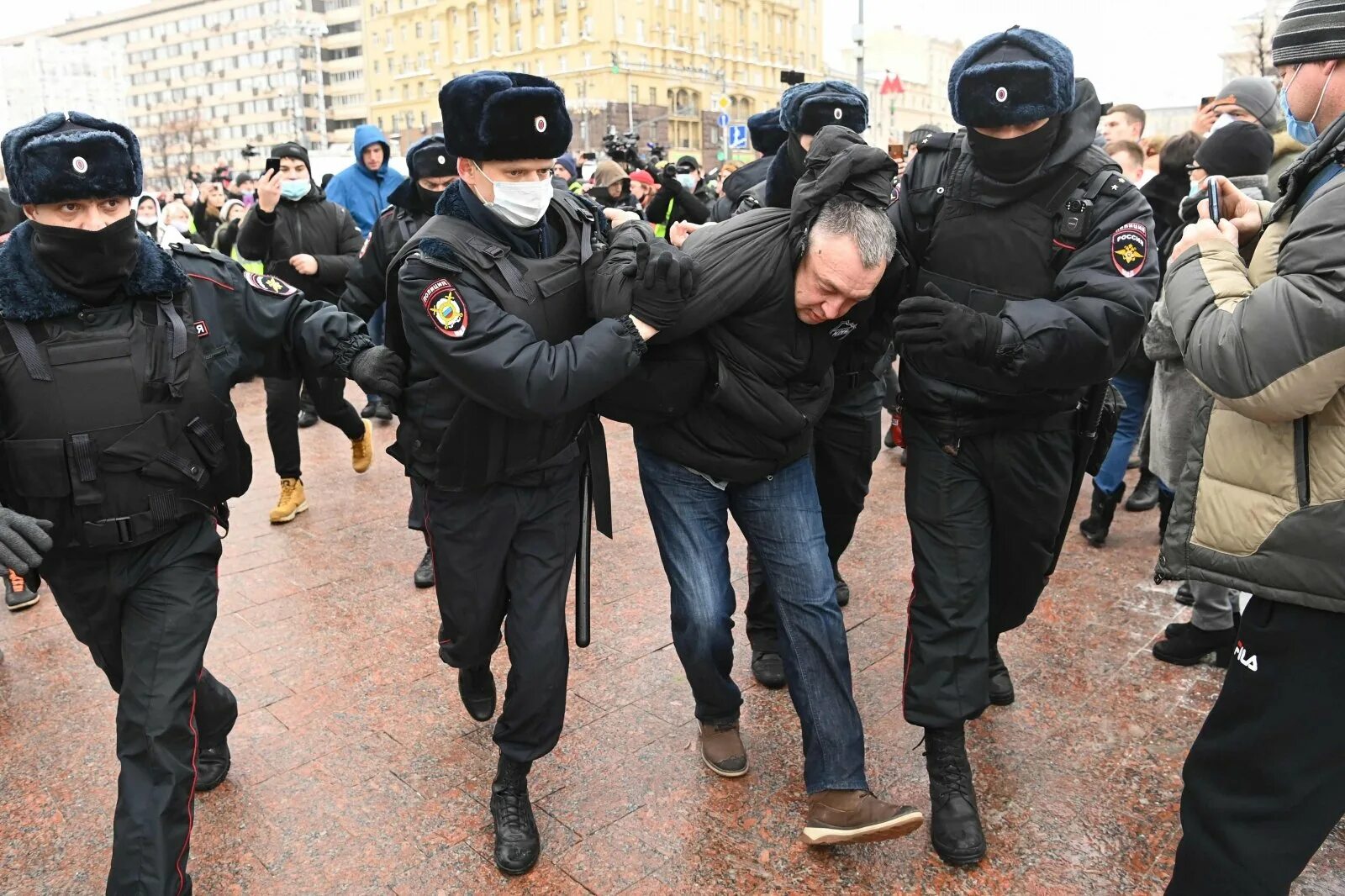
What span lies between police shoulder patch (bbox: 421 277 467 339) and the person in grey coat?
247 cm

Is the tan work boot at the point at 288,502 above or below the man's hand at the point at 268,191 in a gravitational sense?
below

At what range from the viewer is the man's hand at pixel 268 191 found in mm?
5949

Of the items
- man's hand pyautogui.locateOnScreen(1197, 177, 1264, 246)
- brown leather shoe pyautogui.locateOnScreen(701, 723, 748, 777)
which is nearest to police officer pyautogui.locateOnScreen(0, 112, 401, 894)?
brown leather shoe pyautogui.locateOnScreen(701, 723, 748, 777)

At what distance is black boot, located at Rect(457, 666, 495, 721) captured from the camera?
344 cm

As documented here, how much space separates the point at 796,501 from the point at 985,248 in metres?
0.92

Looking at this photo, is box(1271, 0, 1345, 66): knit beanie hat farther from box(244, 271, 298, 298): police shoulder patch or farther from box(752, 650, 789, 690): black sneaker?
box(244, 271, 298, 298): police shoulder patch

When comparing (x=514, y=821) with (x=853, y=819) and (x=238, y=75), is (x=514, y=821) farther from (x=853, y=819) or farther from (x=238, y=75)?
(x=238, y=75)

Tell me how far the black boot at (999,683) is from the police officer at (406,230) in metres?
2.50

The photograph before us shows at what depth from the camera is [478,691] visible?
3.46 m

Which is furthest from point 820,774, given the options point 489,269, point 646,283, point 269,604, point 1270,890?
point 269,604

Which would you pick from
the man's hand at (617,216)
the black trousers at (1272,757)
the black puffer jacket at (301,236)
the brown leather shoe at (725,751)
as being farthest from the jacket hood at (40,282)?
the black puffer jacket at (301,236)

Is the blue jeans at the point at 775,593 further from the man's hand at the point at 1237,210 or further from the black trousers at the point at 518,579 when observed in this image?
the man's hand at the point at 1237,210

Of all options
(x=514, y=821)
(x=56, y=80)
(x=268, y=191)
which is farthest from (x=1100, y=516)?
(x=56, y=80)

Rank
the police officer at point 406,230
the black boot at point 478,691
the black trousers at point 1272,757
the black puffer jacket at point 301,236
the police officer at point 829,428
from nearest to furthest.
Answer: the black trousers at point 1272,757
the black boot at point 478,691
the police officer at point 829,428
the police officer at point 406,230
the black puffer jacket at point 301,236
